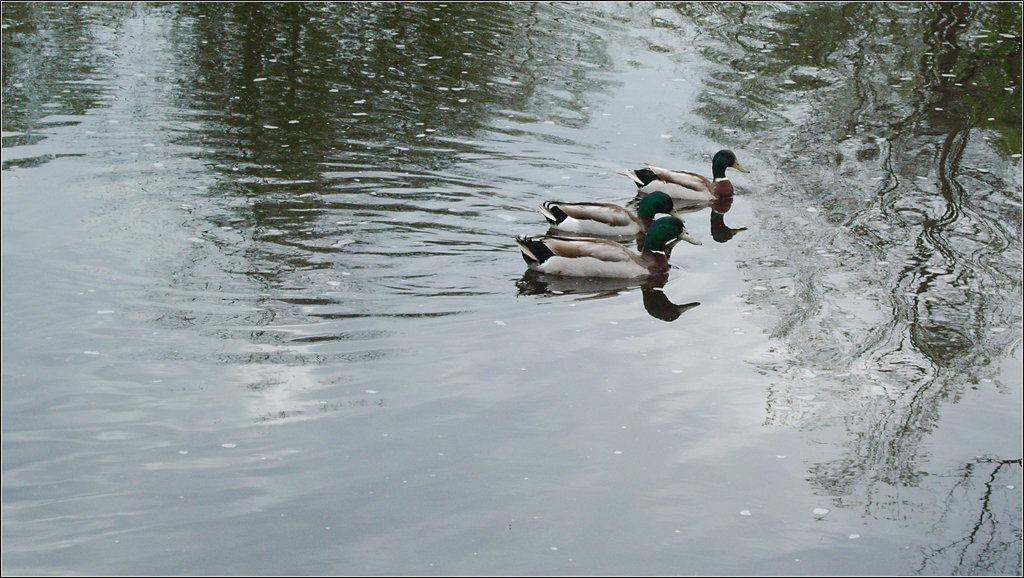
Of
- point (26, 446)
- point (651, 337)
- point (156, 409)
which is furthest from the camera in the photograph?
point (651, 337)

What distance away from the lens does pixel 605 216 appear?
1220cm

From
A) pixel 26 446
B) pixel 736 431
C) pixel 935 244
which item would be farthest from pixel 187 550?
pixel 935 244

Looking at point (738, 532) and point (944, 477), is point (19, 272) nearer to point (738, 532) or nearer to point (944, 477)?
point (738, 532)

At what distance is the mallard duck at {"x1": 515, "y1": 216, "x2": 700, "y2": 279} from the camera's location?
A: 435 inches

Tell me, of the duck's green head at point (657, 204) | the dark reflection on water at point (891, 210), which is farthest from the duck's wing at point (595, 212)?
the dark reflection on water at point (891, 210)

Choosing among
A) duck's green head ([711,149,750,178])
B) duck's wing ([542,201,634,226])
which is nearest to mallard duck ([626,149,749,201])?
duck's green head ([711,149,750,178])

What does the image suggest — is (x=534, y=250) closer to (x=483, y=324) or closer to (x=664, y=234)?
(x=664, y=234)

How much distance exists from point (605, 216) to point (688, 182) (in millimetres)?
1624

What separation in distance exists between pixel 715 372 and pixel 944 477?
1.97 m

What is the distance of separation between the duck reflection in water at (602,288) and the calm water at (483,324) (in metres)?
0.05

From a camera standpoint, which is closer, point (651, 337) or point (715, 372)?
point (715, 372)

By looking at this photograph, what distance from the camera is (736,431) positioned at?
26.7 feet

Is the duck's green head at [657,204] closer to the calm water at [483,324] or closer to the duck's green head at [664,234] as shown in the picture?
the calm water at [483,324]

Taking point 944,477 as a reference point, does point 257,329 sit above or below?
below
